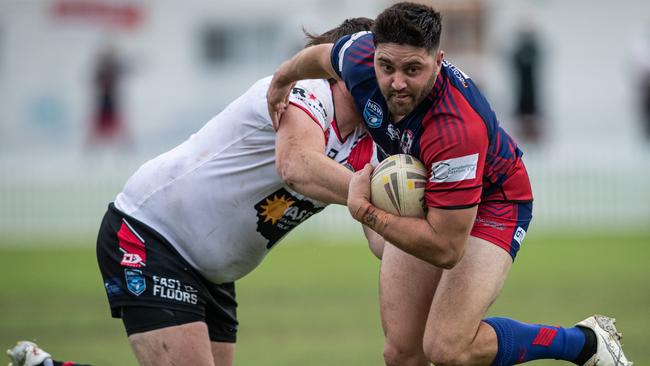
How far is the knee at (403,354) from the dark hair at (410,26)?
1.97m

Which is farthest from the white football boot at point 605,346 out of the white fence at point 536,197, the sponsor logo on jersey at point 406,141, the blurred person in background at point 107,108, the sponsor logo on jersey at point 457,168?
the blurred person in background at point 107,108

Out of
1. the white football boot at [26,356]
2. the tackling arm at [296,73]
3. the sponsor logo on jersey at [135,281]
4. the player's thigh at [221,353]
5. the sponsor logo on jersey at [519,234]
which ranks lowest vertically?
the white football boot at [26,356]

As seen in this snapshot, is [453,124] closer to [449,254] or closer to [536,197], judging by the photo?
[449,254]

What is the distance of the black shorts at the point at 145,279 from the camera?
6.82m

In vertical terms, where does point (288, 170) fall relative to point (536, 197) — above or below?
above

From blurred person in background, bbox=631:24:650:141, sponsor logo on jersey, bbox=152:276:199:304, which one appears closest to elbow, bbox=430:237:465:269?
sponsor logo on jersey, bbox=152:276:199:304

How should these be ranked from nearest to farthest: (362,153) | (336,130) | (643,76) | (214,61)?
(336,130) < (362,153) < (643,76) < (214,61)

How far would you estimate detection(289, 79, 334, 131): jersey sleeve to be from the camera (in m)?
6.83

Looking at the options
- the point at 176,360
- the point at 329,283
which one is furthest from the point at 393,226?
the point at 329,283

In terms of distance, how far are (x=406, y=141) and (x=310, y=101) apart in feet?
2.17

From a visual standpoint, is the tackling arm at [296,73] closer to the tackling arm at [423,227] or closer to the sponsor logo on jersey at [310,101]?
the sponsor logo on jersey at [310,101]

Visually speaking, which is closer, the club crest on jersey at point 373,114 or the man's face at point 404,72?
the man's face at point 404,72

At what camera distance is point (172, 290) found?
6.86m

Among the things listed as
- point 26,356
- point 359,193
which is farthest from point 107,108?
point 359,193
